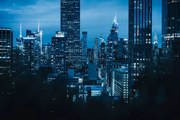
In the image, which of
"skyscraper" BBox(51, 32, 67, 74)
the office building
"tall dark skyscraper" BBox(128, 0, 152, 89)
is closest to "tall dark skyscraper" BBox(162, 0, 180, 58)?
"tall dark skyscraper" BBox(128, 0, 152, 89)

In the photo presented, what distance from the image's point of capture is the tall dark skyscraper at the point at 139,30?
37.4 meters

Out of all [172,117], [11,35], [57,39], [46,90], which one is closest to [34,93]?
[46,90]

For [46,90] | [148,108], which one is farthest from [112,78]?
[148,108]

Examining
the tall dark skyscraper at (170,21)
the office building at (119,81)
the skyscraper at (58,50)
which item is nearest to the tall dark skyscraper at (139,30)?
the office building at (119,81)

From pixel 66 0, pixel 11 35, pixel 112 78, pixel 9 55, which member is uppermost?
pixel 66 0

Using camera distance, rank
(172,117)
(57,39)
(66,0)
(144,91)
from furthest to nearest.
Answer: (66,0) → (57,39) → (144,91) → (172,117)

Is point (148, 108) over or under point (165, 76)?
under

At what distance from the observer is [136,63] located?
119 feet

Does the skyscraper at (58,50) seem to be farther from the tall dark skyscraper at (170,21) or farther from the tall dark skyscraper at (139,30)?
the tall dark skyscraper at (170,21)

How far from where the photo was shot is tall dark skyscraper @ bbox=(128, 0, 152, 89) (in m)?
37.4

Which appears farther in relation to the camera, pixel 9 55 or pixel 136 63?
→ pixel 136 63

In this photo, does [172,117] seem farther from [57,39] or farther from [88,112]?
[57,39]

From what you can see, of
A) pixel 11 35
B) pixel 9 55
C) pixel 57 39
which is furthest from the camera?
pixel 57 39

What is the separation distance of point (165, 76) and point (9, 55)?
20.8 meters
